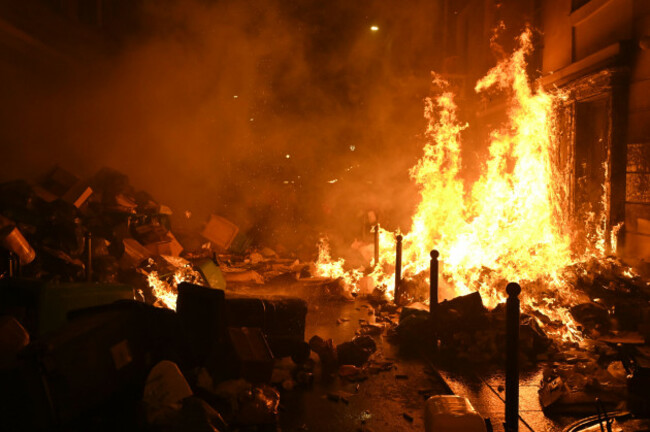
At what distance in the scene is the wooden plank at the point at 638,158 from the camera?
607 centimetres

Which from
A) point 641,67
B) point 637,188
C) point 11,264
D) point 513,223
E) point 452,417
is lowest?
point 452,417

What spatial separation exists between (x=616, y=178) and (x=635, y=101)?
3.58 feet

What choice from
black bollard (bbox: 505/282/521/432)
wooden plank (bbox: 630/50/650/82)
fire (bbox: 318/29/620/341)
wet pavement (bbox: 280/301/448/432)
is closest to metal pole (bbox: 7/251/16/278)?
wet pavement (bbox: 280/301/448/432)

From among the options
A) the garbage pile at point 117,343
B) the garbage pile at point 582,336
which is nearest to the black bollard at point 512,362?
the garbage pile at point 582,336

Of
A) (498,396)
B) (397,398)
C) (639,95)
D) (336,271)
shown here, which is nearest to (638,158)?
(639,95)

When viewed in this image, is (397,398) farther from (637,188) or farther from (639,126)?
(639,126)

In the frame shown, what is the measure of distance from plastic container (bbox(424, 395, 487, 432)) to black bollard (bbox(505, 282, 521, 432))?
0.41 m

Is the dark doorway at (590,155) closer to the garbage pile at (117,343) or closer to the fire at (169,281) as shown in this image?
the garbage pile at (117,343)

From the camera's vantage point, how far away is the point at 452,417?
317 cm

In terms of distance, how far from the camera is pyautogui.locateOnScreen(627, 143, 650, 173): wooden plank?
6.07 metres

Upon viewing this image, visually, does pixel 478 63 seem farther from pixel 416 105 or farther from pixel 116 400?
pixel 116 400

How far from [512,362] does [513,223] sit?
5996 mm

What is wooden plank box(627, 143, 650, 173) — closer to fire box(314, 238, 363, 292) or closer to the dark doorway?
the dark doorway

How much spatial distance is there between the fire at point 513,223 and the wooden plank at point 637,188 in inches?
17.3
